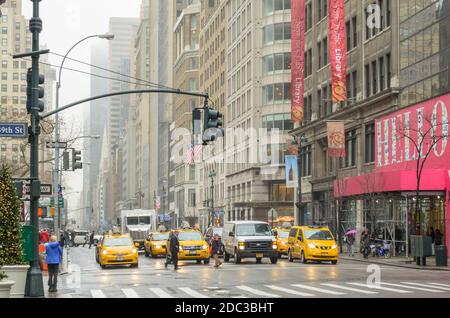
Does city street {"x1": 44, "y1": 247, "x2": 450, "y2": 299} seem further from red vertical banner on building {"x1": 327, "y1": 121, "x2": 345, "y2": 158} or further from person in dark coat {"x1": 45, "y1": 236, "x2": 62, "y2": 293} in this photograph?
red vertical banner on building {"x1": 327, "y1": 121, "x2": 345, "y2": 158}

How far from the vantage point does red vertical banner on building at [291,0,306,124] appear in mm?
71250

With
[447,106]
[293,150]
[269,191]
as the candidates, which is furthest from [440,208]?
[269,191]

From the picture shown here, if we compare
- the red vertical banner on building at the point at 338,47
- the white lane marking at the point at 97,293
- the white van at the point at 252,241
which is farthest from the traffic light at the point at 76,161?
the red vertical banner on building at the point at 338,47

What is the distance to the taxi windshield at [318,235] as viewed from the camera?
1617 inches

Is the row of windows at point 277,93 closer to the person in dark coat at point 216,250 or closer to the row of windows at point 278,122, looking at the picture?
the row of windows at point 278,122

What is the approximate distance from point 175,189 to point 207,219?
99.3ft

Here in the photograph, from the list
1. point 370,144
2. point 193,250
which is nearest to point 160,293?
point 193,250

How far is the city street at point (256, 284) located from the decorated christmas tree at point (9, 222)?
3.03 meters

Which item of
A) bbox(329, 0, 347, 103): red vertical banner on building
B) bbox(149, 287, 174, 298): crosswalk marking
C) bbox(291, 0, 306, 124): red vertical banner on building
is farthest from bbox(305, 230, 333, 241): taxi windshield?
bbox(291, 0, 306, 124): red vertical banner on building

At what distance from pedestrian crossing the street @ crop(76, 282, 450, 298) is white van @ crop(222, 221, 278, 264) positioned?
13748mm

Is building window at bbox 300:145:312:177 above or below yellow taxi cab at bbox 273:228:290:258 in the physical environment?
above

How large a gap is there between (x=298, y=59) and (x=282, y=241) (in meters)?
28.8

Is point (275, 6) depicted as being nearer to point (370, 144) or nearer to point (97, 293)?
point (370, 144)
